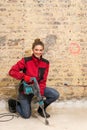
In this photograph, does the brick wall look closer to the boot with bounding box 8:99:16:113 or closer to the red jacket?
the boot with bounding box 8:99:16:113

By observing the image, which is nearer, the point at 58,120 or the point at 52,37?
the point at 58,120

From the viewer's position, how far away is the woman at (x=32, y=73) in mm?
3420

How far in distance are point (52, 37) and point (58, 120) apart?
118 centimetres

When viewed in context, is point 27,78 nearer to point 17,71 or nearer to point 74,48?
point 17,71

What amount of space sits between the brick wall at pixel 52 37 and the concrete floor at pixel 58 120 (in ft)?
0.75

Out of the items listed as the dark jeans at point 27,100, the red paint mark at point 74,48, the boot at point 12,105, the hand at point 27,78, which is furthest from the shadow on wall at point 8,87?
the red paint mark at point 74,48

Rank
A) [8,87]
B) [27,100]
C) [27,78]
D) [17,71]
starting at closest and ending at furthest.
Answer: [27,78] → [17,71] → [27,100] → [8,87]

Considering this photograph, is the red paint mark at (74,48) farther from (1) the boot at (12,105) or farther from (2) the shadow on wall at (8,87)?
(1) the boot at (12,105)

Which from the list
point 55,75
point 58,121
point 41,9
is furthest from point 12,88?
point 41,9

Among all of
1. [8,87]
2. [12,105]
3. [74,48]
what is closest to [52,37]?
[74,48]

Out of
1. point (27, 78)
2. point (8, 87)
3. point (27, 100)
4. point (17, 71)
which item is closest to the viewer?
point (27, 78)

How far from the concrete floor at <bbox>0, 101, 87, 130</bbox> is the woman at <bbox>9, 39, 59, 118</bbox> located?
0.13m

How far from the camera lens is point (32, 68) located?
3.50m

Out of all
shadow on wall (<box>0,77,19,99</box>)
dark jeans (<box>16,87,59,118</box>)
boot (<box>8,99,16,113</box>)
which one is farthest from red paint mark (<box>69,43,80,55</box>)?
boot (<box>8,99,16,113</box>)
